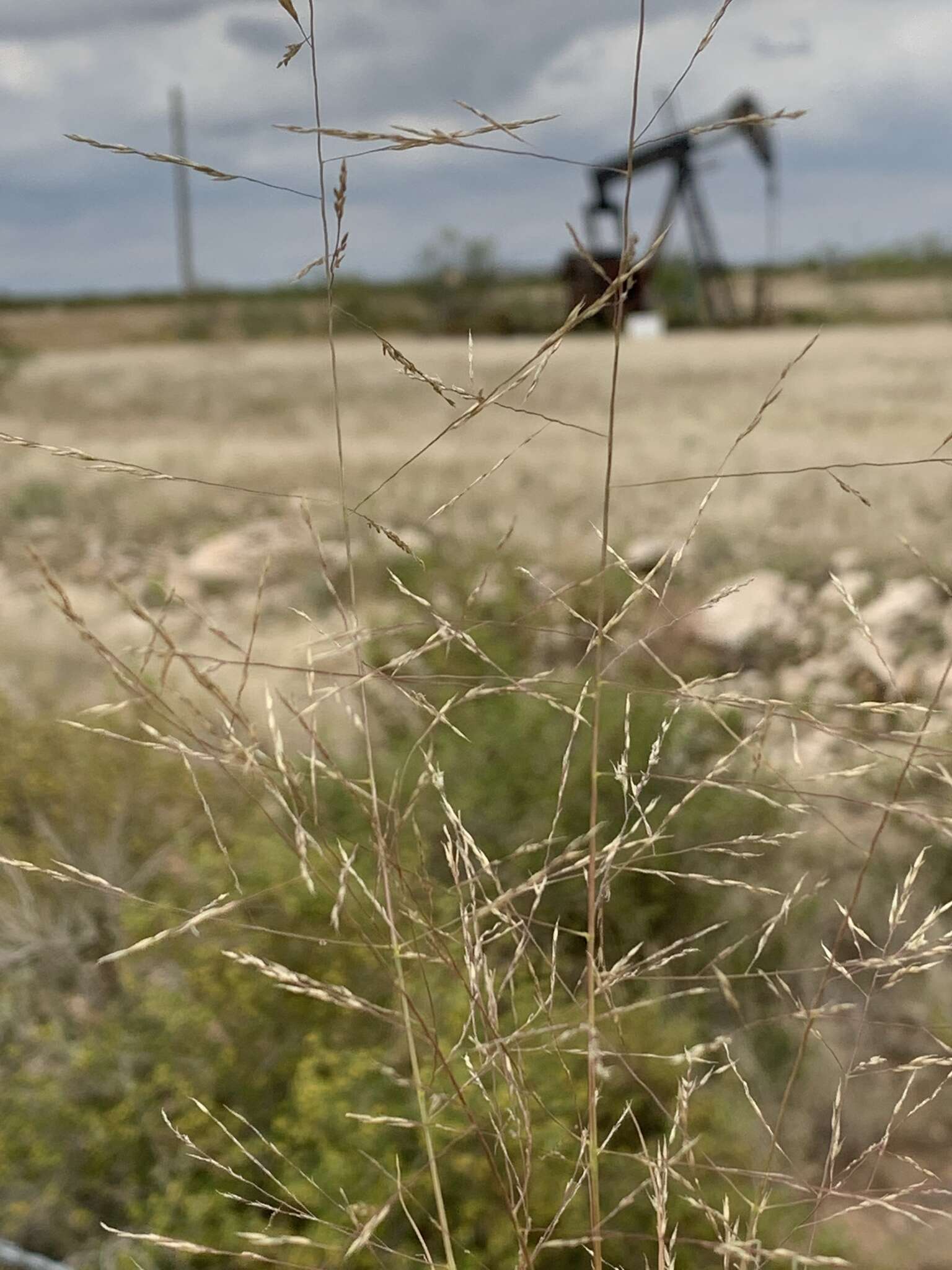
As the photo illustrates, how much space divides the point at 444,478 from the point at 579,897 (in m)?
6.19

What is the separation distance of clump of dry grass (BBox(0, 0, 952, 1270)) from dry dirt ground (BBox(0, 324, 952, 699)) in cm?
18

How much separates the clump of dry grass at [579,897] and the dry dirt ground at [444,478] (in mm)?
179

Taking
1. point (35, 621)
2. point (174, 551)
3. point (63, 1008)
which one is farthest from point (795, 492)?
point (63, 1008)

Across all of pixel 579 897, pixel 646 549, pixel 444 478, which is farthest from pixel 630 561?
pixel 444 478

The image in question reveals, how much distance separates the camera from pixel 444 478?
959cm

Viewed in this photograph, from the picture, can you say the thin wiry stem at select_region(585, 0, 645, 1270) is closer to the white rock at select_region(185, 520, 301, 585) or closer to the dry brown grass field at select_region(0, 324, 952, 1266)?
the dry brown grass field at select_region(0, 324, 952, 1266)

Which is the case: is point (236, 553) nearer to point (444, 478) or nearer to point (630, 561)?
point (444, 478)

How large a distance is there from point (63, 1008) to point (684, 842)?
1.94 meters

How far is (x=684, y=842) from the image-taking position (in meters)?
4.02

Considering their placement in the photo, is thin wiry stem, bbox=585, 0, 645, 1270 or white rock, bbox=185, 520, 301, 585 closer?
thin wiry stem, bbox=585, 0, 645, 1270

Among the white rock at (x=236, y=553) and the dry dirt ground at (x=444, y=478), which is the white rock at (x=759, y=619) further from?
the white rock at (x=236, y=553)

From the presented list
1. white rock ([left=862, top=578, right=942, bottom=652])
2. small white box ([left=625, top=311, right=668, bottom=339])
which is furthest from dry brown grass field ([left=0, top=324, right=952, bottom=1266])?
small white box ([left=625, top=311, right=668, bottom=339])

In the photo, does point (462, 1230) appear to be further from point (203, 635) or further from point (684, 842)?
point (203, 635)

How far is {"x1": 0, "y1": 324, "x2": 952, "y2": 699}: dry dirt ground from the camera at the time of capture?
7.16 metres
